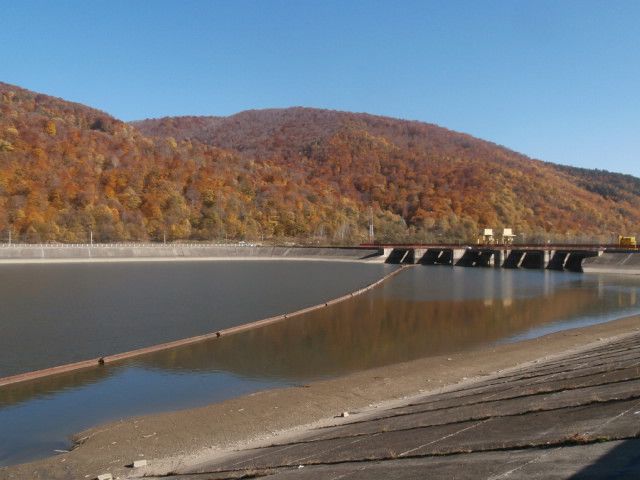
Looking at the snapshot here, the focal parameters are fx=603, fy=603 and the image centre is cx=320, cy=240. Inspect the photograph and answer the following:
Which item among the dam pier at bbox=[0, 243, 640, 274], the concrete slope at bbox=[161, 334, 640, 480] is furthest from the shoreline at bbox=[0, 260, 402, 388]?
the dam pier at bbox=[0, 243, 640, 274]

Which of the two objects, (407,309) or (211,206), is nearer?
(407,309)

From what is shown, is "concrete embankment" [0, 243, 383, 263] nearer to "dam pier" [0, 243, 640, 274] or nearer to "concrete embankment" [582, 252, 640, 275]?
"dam pier" [0, 243, 640, 274]

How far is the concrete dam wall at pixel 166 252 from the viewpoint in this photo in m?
79.4

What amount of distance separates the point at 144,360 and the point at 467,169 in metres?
146

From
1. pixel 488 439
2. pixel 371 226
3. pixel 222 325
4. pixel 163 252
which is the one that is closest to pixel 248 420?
pixel 488 439

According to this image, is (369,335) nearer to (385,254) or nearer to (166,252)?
(385,254)

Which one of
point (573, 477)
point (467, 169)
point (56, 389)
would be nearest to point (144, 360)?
point (56, 389)

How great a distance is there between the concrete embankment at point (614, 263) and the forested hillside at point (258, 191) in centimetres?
5121

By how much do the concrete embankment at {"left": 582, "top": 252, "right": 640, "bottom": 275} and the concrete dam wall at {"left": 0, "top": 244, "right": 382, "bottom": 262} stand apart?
97.0 ft

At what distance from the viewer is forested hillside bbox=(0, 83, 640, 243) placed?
10831cm

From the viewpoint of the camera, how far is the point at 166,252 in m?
89.9

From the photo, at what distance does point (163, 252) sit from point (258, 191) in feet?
154

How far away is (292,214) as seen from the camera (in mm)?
123938

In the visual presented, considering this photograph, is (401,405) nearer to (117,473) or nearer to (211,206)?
(117,473)
